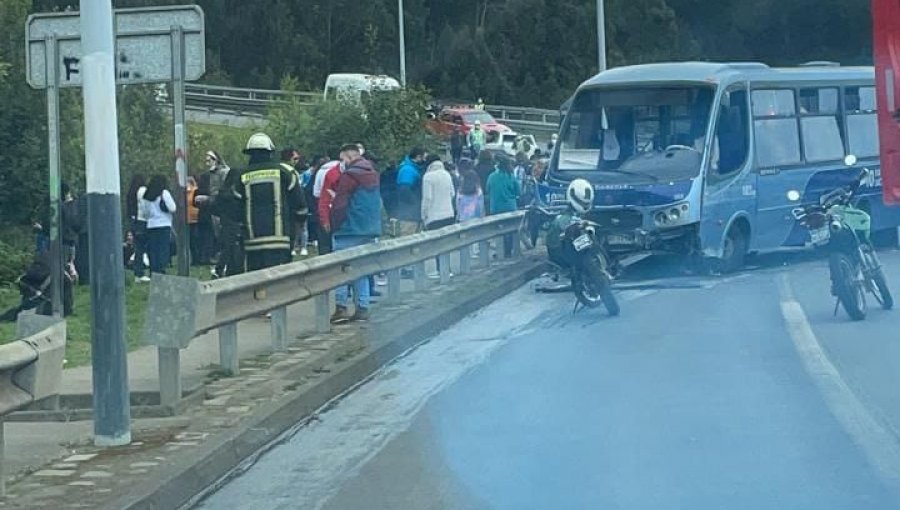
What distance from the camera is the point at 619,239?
22.1 metres

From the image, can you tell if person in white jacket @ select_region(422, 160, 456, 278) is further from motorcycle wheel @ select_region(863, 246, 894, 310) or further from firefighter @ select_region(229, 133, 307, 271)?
firefighter @ select_region(229, 133, 307, 271)

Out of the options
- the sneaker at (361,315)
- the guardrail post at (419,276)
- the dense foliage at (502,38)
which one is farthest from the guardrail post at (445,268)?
the dense foliage at (502,38)

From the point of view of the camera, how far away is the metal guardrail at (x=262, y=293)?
10312 millimetres

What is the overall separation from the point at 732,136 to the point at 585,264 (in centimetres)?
616

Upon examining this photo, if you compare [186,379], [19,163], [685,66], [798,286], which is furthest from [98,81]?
[19,163]

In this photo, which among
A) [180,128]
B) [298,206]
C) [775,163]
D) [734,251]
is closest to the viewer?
[180,128]

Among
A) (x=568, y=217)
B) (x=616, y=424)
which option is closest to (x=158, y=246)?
(x=568, y=217)

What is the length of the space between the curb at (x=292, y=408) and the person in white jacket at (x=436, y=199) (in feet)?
9.58

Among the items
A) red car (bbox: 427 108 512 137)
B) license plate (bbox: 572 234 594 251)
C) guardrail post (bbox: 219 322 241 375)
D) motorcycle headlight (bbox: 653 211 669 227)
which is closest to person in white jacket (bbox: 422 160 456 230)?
motorcycle headlight (bbox: 653 211 669 227)

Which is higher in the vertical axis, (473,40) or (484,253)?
(473,40)

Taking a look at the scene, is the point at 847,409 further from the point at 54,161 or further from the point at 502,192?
the point at 502,192

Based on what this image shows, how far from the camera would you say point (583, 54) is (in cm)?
6825

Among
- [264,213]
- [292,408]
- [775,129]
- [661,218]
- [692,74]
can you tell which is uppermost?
[692,74]

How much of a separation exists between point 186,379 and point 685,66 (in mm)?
13178
